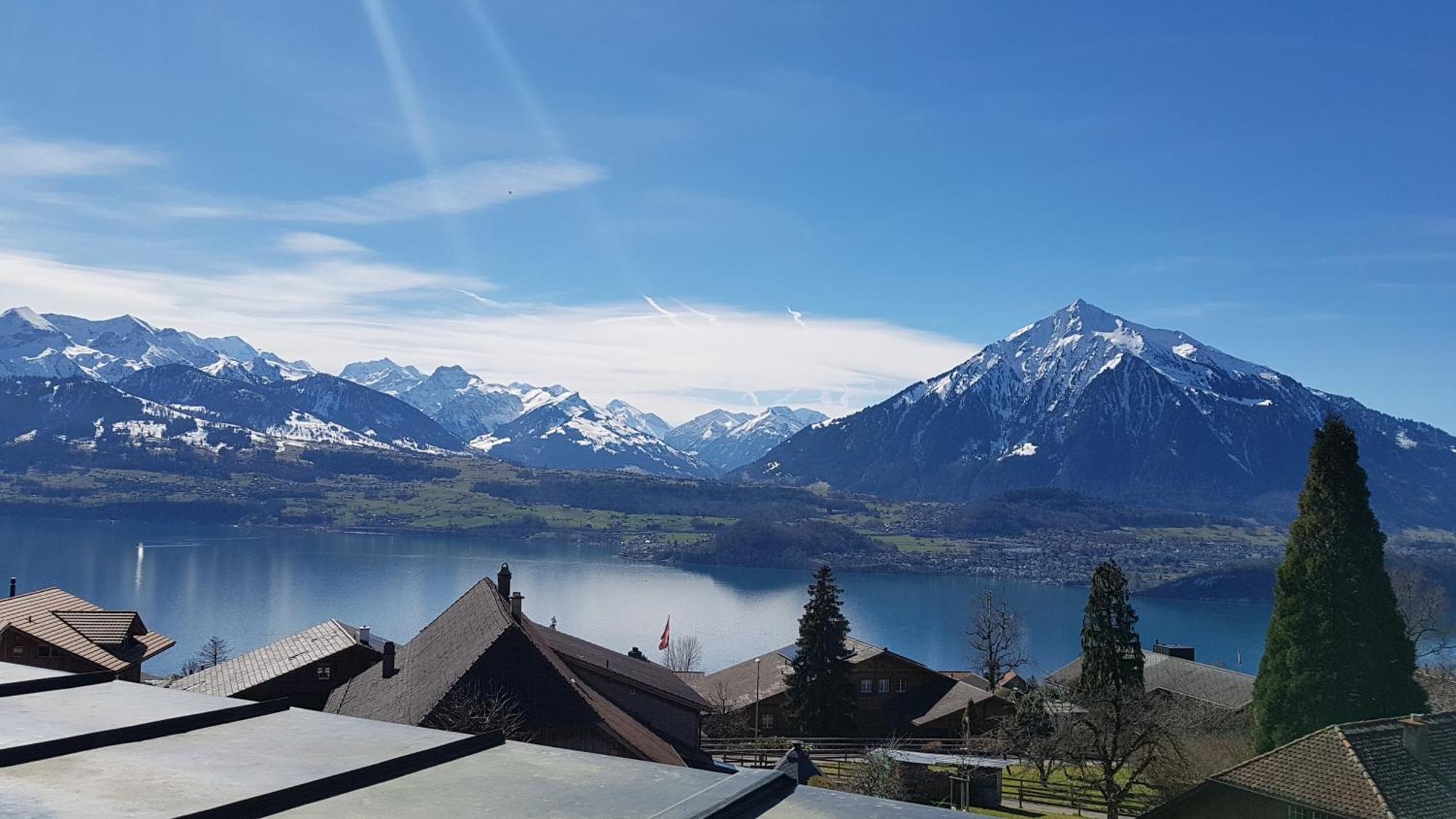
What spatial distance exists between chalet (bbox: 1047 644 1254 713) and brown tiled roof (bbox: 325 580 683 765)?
27618 millimetres

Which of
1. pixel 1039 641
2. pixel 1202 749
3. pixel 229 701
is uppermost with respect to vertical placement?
pixel 229 701

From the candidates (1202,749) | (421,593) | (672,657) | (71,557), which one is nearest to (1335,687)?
(1202,749)

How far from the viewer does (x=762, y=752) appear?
4456cm

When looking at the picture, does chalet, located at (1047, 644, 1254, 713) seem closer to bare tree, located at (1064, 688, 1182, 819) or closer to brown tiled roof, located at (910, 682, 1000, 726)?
brown tiled roof, located at (910, 682, 1000, 726)

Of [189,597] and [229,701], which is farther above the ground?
[229,701]

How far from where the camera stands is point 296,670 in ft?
127

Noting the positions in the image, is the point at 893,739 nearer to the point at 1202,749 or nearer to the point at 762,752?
the point at 762,752

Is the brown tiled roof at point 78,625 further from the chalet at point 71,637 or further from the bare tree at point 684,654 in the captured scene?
the bare tree at point 684,654

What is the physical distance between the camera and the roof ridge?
65.3ft

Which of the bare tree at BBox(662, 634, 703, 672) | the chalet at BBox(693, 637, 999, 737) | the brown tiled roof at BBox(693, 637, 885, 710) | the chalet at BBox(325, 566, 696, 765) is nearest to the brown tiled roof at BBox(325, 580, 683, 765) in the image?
the chalet at BBox(325, 566, 696, 765)

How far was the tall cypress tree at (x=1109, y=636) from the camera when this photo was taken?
143 feet

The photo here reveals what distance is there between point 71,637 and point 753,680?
37.0m

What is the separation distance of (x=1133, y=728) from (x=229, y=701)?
34227 mm

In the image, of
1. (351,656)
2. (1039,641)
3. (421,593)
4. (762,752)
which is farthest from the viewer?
(421,593)
